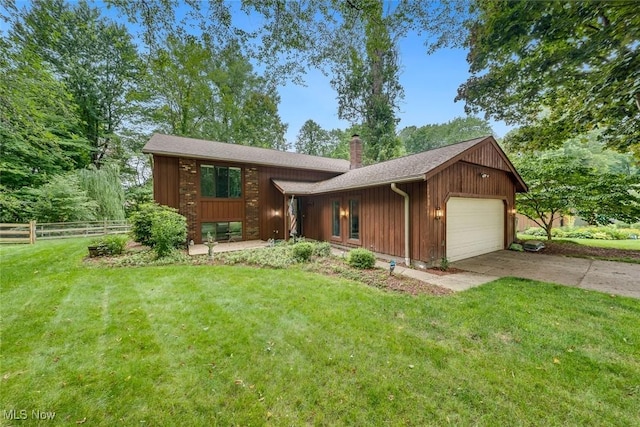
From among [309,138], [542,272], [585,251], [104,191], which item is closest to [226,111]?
[104,191]

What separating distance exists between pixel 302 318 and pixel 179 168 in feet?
30.5

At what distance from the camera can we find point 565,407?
7.23 feet

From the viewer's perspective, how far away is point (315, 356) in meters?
2.95

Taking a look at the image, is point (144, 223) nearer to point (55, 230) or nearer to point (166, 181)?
point (166, 181)

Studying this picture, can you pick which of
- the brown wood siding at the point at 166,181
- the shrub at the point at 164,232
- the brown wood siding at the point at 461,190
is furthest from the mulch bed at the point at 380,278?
the brown wood siding at the point at 166,181

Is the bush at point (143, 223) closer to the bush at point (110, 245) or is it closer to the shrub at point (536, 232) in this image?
the bush at point (110, 245)

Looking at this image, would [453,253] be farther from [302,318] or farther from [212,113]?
[212,113]

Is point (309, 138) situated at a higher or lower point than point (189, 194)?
higher

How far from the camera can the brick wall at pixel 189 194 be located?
407 inches

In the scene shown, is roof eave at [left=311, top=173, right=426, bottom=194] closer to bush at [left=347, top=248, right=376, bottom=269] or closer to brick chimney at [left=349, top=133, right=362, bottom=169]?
bush at [left=347, top=248, right=376, bottom=269]

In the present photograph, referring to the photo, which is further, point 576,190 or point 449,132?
point 449,132

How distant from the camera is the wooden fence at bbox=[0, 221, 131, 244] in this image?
34.1ft

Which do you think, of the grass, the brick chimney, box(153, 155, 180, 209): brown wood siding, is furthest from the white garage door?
box(153, 155, 180, 209): brown wood siding
